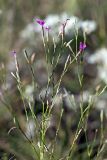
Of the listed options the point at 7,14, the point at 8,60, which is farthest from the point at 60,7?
the point at 8,60

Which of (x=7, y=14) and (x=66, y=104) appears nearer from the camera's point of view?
(x=66, y=104)

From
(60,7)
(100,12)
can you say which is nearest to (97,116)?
(100,12)

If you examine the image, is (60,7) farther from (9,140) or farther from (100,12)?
(9,140)

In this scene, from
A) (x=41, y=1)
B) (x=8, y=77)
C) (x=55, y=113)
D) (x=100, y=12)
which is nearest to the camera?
(x=55, y=113)

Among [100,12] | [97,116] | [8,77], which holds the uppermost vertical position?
[100,12]

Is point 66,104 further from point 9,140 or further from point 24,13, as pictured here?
point 24,13

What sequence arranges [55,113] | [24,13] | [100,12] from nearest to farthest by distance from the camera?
[55,113]
[100,12]
[24,13]

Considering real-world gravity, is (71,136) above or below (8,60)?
below
